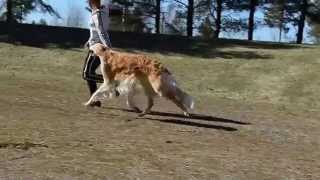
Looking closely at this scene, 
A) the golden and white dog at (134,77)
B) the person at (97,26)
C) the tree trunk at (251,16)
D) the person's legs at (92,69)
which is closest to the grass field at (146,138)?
the golden and white dog at (134,77)

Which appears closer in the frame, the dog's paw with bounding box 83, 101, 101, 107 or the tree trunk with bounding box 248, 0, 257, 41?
the dog's paw with bounding box 83, 101, 101, 107

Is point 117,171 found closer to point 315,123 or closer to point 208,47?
point 315,123

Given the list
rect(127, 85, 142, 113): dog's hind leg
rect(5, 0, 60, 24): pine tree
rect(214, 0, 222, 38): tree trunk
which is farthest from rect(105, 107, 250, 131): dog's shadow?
rect(214, 0, 222, 38): tree trunk

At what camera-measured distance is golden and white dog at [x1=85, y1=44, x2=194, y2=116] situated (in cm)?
1127

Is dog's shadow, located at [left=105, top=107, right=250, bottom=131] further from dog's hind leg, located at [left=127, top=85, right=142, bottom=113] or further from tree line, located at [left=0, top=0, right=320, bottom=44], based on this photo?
tree line, located at [left=0, top=0, right=320, bottom=44]

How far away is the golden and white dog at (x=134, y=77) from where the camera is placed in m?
11.3

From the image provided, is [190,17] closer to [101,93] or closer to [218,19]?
[218,19]

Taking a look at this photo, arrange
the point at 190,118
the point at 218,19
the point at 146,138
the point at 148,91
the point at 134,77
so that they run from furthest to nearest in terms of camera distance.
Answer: the point at 218,19
the point at 190,118
the point at 148,91
the point at 134,77
the point at 146,138

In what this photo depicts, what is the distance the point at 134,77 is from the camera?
37.2 ft

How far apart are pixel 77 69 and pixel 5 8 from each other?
2034 cm

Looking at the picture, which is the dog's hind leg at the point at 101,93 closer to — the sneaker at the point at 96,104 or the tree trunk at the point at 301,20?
the sneaker at the point at 96,104

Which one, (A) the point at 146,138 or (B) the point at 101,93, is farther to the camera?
(B) the point at 101,93

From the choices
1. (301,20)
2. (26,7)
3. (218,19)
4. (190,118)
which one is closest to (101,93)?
(190,118)

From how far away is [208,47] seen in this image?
30.0 meters
